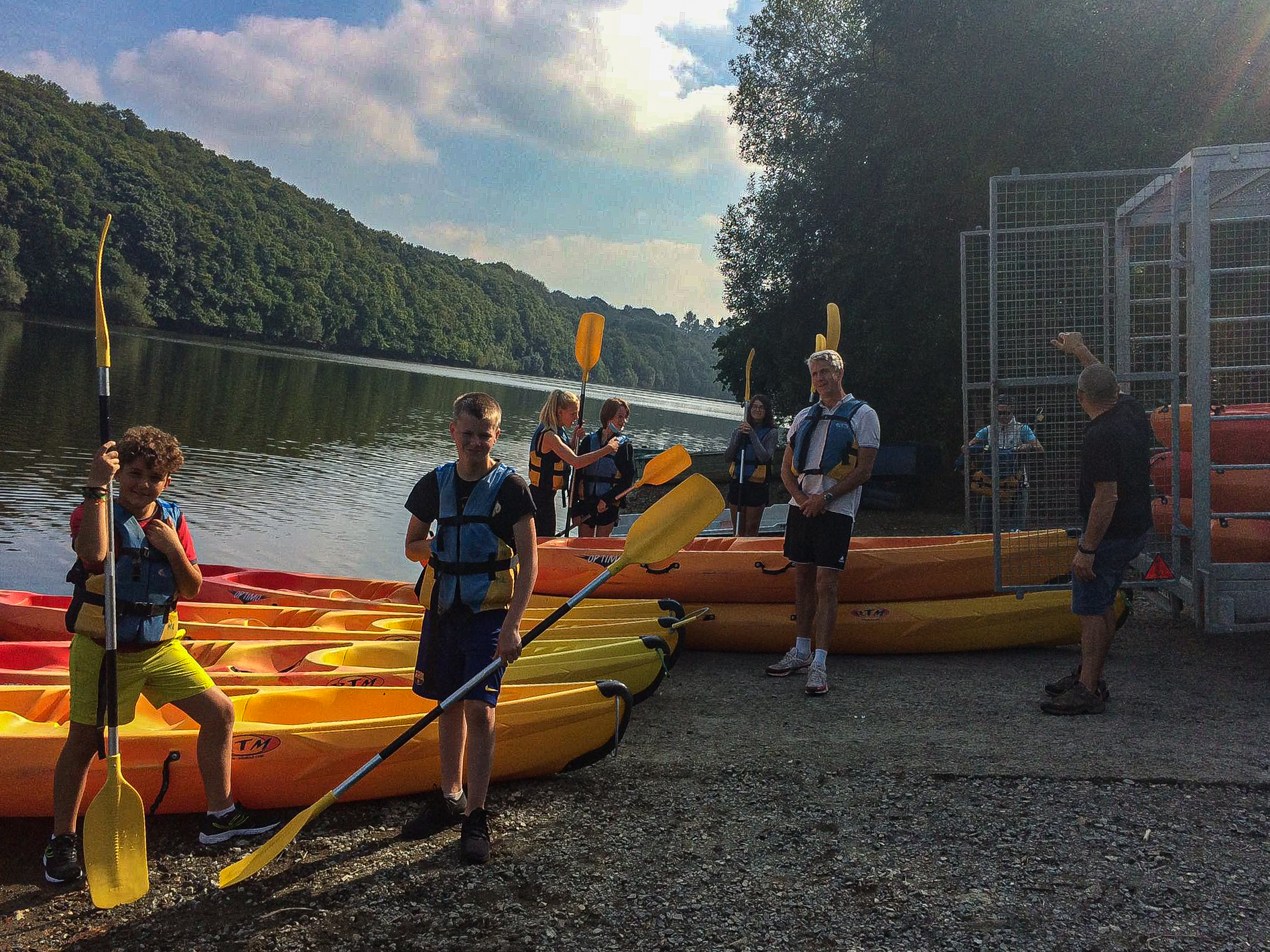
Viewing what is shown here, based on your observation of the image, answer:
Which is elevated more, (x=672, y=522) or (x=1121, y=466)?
(x=1121, y=466)

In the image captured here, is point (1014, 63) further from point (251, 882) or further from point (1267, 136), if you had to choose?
point (251, 882)

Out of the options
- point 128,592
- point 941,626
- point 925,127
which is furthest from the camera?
point 925,127

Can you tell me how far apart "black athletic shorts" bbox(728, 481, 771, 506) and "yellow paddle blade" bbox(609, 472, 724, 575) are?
4.95 meters

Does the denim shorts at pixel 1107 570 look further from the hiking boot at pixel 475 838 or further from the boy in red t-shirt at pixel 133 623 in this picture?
the boy in red t-shirt at pixel 133 623

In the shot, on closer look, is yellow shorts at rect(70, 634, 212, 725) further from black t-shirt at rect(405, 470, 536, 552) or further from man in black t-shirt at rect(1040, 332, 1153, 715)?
man in black t-shirt at rect(1040, 332, 1153, 715)

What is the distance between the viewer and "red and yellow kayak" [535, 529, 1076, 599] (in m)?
6.38

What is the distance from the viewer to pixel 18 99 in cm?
7850

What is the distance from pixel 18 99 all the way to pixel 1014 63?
88206 mm

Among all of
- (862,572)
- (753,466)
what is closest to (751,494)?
(753,466)

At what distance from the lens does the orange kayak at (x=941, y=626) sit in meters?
6.41

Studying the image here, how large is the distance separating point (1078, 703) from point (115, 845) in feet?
14.5

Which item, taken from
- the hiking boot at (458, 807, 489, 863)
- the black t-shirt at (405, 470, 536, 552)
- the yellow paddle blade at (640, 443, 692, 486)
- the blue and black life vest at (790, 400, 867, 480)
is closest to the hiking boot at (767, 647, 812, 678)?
the blue and black life vest at (790, 400, 867, 480)

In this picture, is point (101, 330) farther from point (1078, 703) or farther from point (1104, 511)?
point (1078, 703)

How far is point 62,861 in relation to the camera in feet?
11.1
